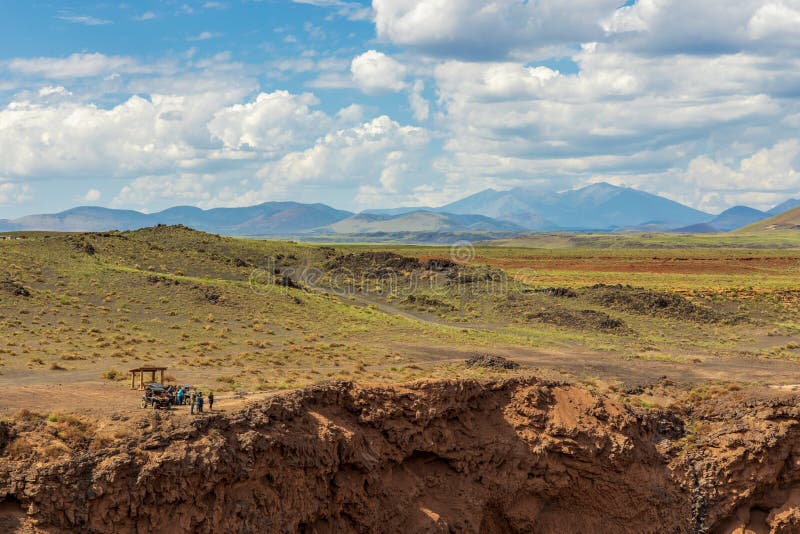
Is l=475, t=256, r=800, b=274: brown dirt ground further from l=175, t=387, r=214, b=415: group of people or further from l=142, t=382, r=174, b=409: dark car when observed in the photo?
l=142, t=382, r=174, b=409: dark car

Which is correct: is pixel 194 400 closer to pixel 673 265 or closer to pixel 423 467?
pixel 423 467

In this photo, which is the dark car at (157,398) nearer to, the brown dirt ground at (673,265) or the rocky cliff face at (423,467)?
the rocky cliff face at (423,467)

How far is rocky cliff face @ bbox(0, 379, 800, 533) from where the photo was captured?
1404 centimetres

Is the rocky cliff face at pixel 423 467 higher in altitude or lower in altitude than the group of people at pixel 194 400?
lower

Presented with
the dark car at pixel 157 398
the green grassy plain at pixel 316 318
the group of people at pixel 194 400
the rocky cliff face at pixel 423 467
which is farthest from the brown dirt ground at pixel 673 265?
the dark car at pixel 157 398

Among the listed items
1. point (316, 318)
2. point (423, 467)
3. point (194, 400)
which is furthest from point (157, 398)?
point (316, 318)

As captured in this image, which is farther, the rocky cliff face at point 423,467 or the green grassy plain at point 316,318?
the green grassy plain at point 316,318

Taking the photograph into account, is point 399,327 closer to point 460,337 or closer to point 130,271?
point 460,337

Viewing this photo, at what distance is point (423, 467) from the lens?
18.7 m

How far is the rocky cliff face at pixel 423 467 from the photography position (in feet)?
46.1

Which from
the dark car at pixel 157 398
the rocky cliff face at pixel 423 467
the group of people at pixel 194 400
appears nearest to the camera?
the rocky cliff face at pixel 423 467

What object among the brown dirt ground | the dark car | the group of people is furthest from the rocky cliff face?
the brown dirt ground

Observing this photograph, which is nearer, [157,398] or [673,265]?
[157,398]

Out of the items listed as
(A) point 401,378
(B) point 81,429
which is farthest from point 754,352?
(B) point 81,429
